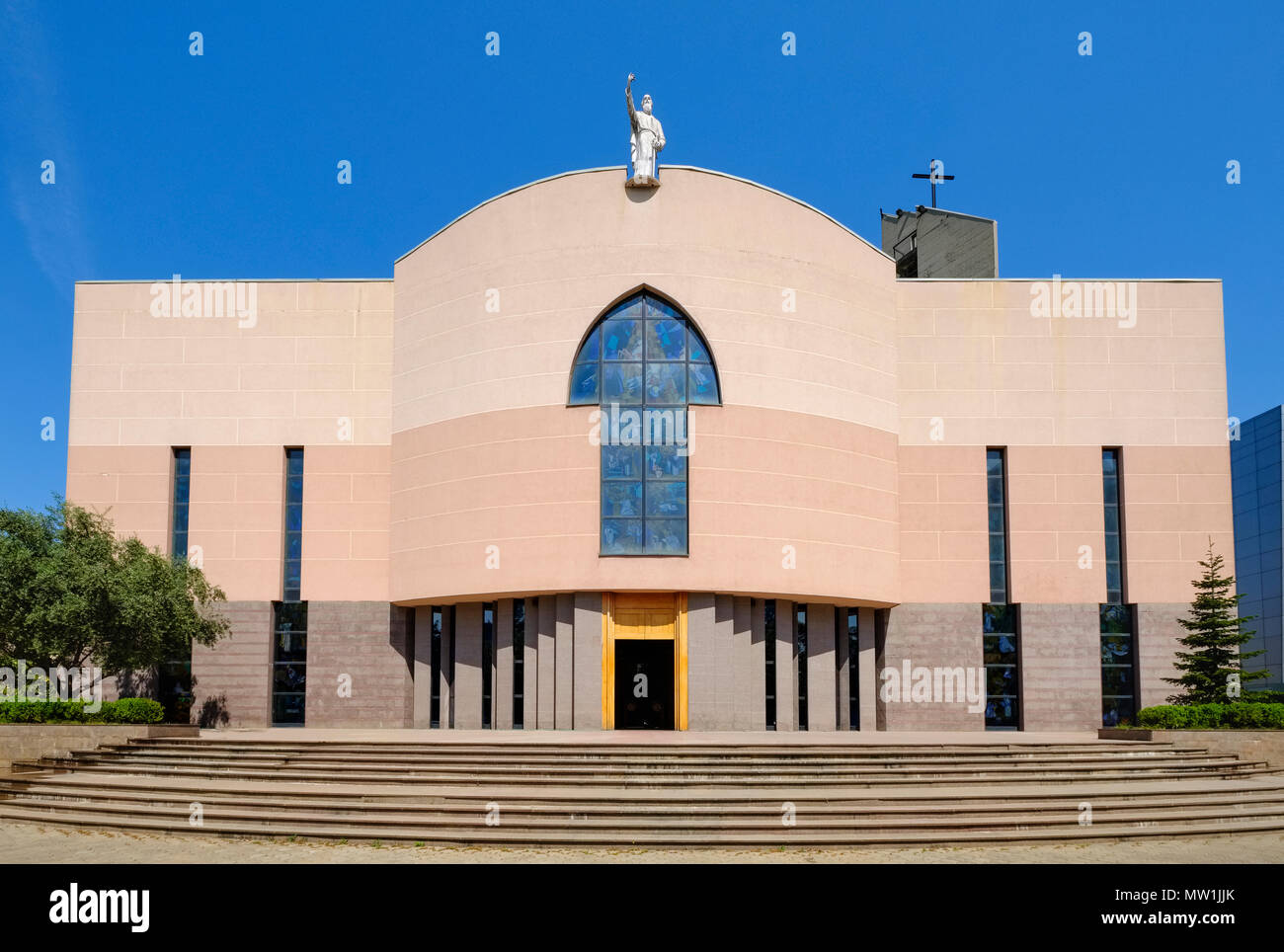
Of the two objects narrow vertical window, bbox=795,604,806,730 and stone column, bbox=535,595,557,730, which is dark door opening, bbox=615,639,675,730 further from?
narrow vertical window, bbox=795,604,806,730

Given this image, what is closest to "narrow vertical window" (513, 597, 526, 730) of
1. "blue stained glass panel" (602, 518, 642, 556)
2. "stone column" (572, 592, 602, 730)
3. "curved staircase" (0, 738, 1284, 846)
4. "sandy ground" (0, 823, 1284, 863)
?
"stone column" (572, 592, 602, 730)

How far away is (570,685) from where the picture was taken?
2888 cm

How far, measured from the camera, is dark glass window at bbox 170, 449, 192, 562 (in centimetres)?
3250

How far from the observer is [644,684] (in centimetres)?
2950

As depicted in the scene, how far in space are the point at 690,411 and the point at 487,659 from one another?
894 centimetres

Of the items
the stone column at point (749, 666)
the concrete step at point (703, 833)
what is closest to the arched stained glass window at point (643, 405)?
the stone column at point (749, 666)

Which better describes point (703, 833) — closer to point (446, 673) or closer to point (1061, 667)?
point (446, 673)

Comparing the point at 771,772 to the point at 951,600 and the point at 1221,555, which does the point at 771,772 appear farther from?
the point at 1221,555

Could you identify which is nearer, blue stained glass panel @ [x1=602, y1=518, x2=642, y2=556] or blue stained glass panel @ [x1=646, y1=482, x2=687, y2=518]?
blue stained glass panel @ [x1=602, y1=518, x2=642, y2=556]

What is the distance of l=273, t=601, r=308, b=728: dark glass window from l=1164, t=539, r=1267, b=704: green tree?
23551 mm
